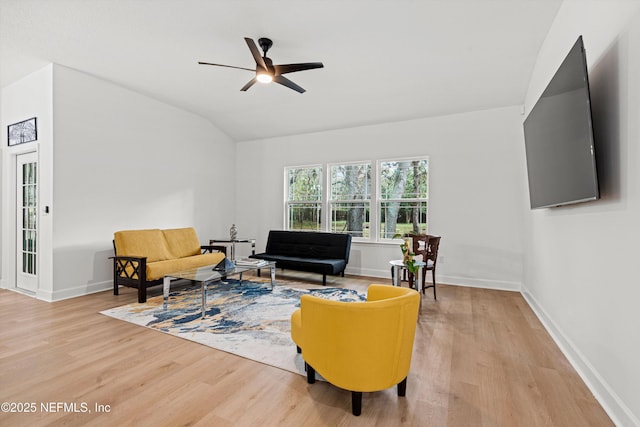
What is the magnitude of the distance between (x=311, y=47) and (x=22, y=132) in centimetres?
440

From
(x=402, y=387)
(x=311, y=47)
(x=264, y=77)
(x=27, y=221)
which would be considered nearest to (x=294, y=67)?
(x=264, y=77)

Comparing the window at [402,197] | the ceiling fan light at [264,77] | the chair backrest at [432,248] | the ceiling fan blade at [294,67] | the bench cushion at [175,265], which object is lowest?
the bench cushion at [175,265]

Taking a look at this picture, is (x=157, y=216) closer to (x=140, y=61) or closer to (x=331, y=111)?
(x=140, y=61)

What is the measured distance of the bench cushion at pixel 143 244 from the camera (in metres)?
4.52

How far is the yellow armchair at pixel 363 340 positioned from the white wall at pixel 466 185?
3.63 metres

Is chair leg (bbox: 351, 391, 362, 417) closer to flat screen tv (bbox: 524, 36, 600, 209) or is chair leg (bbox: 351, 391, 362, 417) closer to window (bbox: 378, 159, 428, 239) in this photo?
flat screen tv (bbox: 524, 36, 600, 209)

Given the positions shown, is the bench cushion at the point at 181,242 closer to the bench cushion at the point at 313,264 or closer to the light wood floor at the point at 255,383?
the bench cushion at the point at 313,264

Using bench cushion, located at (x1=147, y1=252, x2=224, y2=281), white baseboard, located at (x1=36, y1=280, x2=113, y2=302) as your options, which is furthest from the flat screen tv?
white baseboard, located at (x1=36, y1=280, x2=113, y2=302)

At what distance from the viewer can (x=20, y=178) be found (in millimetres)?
4691

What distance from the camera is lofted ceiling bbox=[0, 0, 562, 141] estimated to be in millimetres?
3016

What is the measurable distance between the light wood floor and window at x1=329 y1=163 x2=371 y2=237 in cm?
296

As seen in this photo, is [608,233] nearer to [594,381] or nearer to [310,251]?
[594,381]

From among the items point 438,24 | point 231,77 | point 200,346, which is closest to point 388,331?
point 200,346

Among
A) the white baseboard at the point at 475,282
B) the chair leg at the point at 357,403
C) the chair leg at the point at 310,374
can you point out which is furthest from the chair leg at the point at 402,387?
the white baseboard at the point at 475,282
